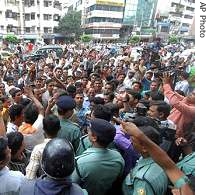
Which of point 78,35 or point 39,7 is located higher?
point 39,7

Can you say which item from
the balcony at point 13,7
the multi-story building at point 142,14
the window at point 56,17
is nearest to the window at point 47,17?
the window at point 56,17

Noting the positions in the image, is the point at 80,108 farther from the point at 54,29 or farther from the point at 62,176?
the point at 54,29

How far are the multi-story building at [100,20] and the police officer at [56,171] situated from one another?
49.2 meters

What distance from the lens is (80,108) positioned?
215 inches

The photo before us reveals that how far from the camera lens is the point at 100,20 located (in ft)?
184

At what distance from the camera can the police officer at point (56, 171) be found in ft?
6.43

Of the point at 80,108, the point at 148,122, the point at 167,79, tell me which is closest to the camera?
the point at 148,122

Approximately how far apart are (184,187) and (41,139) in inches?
93.4

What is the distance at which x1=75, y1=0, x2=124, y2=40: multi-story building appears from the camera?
170ft

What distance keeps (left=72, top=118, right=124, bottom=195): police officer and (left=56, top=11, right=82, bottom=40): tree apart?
52632mm

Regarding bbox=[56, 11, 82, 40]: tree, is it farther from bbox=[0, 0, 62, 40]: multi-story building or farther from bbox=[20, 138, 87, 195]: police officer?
bbox=[20, 138, 87, 195]: police officer
